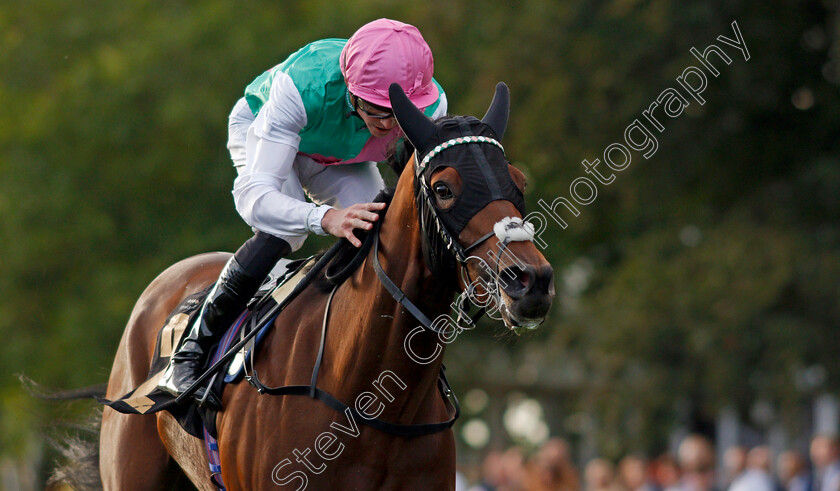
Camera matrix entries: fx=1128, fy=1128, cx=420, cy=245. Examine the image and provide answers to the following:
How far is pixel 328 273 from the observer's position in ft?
15.0

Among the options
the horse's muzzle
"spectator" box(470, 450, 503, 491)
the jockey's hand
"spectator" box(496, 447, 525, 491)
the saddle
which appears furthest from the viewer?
"spectator" box(470, 450, 503, 491)

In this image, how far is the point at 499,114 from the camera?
13.9 feet

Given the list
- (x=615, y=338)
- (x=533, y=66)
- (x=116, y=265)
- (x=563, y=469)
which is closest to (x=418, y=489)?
(x=563, y=469)

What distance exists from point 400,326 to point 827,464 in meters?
7.20

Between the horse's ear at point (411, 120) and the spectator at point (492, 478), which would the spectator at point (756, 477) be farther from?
the horse's ear at point (411, 120)

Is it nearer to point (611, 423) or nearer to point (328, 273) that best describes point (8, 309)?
point (611, 423)

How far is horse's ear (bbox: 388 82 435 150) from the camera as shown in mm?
3982

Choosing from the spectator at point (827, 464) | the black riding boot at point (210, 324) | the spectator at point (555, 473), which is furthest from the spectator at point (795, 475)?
the black riding boot at point (210, 324)

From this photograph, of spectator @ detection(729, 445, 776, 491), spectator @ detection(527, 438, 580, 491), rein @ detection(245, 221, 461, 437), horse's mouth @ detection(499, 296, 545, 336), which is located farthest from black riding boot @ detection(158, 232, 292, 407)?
spectator @ detection(729, 445, 776, 491)

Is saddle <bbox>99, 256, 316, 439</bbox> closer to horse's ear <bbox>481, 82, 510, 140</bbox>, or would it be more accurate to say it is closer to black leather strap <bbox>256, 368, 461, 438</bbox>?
black leather strap <bbox>256, 368, 461, 438</bbox>

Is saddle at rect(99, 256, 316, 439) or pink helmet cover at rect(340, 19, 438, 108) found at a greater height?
pink helmet cover at rect(340, 19, 438, 108)

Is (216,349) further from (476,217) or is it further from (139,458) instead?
(476,217)

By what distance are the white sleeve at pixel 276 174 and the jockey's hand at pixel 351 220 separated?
2.7 inches

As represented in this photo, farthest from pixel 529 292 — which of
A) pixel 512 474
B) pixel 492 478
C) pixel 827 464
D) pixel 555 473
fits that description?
pixel 492 478
